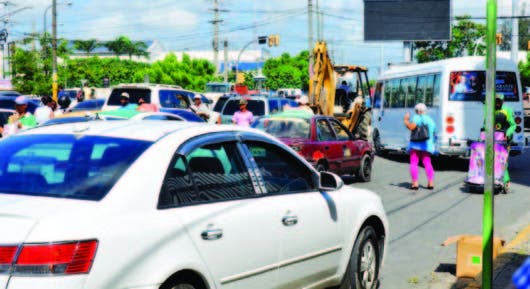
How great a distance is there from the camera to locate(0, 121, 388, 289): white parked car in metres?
3.99

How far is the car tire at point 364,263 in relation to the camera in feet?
21.4

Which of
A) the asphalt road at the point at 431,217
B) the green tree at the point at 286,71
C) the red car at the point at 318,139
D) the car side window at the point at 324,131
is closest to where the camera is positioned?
the asphalt road at the point at 431,217

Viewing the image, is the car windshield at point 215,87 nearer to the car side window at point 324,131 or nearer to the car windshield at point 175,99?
the car windshield at point 175,99

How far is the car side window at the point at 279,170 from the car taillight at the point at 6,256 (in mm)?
2105

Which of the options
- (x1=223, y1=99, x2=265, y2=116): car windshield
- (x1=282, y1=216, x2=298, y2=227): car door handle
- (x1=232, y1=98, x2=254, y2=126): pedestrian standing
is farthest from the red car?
(x1=282, y1=216, x2=298, y2=227): car door handle

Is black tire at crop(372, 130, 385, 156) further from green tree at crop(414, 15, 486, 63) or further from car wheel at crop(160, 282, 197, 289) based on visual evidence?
green tree at crop(414, 15, 486, 63)

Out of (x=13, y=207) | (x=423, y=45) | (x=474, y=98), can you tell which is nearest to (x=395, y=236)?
(x=13, y=207)


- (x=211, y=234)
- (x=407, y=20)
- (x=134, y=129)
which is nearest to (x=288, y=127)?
(x=134, y=129)

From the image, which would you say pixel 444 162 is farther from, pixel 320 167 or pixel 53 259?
pixel 53 259

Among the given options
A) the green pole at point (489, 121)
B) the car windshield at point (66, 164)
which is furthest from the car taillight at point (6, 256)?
the green pole at point (489, 121)

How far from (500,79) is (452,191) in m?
6.46

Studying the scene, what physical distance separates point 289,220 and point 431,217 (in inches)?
273

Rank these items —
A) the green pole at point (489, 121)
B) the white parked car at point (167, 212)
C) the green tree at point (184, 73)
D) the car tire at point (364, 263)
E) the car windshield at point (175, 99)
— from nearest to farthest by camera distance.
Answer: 1. the white parked car at point (167, 212)
2. the green pole at point (489, 121)
3. the car tire at point (364, 263)
4. the car windshield at point (175, 99)
5. the green tree at point (184, 73)

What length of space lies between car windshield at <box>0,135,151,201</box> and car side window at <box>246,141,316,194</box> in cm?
110
